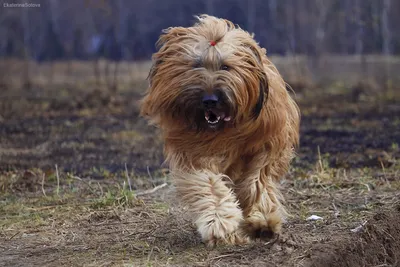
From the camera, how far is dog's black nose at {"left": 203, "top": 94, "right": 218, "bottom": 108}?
4793mm

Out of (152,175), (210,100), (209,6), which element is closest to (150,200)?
(152,175)

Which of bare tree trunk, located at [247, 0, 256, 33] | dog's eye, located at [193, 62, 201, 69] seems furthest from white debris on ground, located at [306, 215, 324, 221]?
bare tree trunk, located at [247, 0, 256, 33]

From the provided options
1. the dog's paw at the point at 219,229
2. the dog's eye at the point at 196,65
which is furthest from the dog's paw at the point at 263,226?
the dog's eye at the point at 196,65

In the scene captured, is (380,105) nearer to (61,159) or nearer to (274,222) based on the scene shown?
(61,159)

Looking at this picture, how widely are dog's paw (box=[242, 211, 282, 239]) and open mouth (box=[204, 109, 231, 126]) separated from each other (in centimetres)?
66

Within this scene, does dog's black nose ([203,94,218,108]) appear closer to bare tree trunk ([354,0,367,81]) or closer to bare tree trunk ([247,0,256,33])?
bare tree trunk ([354,0,367,81])

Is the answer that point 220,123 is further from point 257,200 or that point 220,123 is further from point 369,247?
point 369,247

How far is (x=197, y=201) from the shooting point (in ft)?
16.3

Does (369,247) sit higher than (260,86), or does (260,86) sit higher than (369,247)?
(260,86)

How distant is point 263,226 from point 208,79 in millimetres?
992

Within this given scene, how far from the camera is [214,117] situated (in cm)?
494

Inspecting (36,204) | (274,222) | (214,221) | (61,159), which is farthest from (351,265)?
(61,159)

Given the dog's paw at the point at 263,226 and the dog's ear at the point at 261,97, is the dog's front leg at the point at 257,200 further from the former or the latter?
the dog's ear at the point at 261,97

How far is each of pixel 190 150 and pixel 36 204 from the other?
6.56 ft
